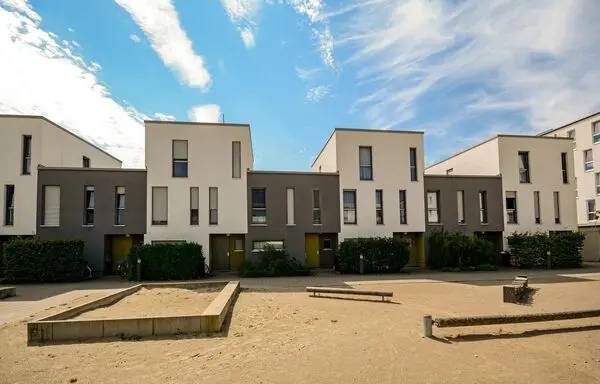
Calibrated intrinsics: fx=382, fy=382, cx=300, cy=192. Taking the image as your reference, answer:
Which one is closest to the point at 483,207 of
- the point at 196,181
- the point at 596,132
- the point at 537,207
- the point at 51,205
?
the point at 537,207

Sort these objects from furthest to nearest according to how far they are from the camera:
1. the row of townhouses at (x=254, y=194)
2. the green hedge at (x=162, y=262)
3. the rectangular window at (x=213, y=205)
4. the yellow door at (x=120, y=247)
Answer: the yellow door at (x=120, y=247)
the rectangular window at (x=213, y=205)
the row of townhouses at (x=254, y=194)
the green hedge at (x=162, y=262)

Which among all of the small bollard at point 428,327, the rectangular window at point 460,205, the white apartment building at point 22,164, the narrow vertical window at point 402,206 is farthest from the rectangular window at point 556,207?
the white apartment building at point 22,164

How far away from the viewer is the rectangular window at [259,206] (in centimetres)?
2033

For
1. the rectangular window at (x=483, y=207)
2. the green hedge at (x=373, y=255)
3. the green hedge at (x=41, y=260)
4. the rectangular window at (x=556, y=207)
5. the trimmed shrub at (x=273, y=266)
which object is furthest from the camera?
the rectangular window at (x=556, y=207)

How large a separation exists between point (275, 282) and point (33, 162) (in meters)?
13.8

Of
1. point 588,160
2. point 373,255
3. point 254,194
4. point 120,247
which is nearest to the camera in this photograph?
point 373,255

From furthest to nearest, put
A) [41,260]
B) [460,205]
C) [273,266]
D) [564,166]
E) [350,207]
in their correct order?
[564,166], [460,205], [350,207], [273,266], [41,260]

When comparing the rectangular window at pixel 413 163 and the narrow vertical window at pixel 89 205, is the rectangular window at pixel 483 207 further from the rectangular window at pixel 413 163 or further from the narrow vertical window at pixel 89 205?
the narrow vertical window at pixel 89 205

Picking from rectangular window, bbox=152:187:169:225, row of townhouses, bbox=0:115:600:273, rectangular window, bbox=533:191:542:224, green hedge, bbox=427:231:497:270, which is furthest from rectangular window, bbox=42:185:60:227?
rectangular window, bbox=533:191:542:224

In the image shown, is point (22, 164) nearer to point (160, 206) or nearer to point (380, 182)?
point (160, 206)

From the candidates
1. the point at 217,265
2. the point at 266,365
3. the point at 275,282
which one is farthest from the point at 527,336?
the point at 217,265

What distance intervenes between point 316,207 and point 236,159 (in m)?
5.05

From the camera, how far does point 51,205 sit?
19062 mm

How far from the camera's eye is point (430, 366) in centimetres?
558
